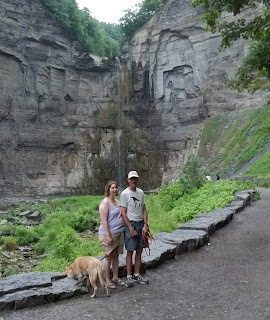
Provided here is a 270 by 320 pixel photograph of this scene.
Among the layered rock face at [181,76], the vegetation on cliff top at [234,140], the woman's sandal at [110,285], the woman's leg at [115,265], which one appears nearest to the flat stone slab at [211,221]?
the woman's leg at [115,265]

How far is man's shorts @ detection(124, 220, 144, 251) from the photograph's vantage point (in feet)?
19.6

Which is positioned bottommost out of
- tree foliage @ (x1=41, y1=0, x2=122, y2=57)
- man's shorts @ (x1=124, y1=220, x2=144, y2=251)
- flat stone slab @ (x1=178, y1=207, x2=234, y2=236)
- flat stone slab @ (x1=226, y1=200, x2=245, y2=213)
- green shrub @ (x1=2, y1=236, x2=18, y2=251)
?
green shrub @ (x1=2, y1=236, x2=18, y2=251)

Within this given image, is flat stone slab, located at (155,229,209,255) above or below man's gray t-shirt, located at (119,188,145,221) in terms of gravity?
below

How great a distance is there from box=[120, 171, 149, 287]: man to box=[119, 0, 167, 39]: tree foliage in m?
53.1

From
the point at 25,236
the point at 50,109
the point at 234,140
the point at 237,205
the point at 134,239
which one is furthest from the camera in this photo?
the point at 50,109

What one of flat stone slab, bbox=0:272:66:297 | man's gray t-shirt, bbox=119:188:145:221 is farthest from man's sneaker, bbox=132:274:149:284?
flat stone slab, bbox=0:272:66:297

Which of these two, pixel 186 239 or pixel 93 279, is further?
pixel 186 239

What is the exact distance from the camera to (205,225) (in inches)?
387

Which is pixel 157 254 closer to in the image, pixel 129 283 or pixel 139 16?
pixel 129 283

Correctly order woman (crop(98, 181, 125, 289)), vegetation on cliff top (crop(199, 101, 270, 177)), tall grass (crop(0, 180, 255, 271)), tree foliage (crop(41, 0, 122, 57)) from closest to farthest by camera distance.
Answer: woman (crop(98, 181, 125, 289))
tall grass (crop(0, 180, 255, 271))
vegetation on cliff top (crop(199, 101, 270, 177))
tree foliage (crop(41, 0, 122, 57))

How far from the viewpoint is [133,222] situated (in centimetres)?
607

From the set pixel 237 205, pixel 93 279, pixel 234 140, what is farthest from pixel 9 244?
pixel 234 140

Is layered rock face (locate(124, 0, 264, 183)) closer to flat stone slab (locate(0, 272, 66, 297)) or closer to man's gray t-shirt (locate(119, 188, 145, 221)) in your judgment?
man's gray t-shirt (locate(119, 188, 145, 221))

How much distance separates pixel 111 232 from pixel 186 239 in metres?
2.87
